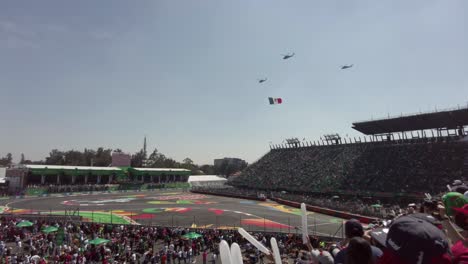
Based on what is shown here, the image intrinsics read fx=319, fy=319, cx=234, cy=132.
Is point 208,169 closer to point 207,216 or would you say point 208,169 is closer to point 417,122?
point 417,122

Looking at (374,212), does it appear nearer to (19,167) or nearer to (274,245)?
(274,245)

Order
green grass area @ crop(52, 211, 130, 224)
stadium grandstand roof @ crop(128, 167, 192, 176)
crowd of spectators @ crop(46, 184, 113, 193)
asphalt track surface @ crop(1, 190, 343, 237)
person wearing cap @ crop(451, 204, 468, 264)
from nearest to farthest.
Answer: person wearing cap @ crop(451, 204, 468, 264), asphalt track surface @ crop(1, 190, 343, 237), green grass area @ crop(52, 211, 130, 224), crowd of spectators @ crop(46, 184, 113, 193), stadium grandstand roof @ crop(128, 167, 192, 176)

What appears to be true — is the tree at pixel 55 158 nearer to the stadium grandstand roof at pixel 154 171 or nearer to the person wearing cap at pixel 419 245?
the stadium grandstand roof at pixel 154 171

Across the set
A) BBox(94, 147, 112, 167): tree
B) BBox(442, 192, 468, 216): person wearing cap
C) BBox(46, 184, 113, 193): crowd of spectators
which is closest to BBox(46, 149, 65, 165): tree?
BBox(94, 147, 112, 167): tree

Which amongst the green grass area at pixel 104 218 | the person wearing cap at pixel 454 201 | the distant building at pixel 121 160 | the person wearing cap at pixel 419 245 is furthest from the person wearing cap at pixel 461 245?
the distant building at pixel 121 160

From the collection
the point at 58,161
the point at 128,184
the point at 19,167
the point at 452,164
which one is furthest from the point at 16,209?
the point at 58,161

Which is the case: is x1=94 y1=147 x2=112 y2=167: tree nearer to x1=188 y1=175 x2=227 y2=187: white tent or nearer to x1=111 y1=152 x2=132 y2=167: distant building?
x1=111 y1=152 x2=132 y2=167: distant building

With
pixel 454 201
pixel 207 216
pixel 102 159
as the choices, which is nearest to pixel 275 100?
pixel 207 216
